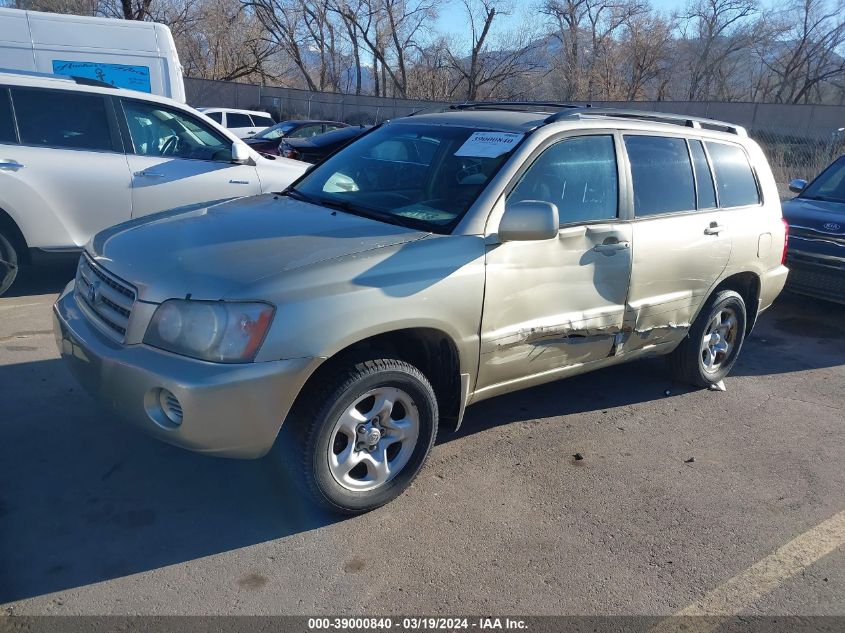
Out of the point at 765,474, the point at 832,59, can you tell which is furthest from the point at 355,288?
the point at 832,59

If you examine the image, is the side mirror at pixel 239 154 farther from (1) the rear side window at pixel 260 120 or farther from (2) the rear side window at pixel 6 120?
(1) the rear side window at pixel 260 120

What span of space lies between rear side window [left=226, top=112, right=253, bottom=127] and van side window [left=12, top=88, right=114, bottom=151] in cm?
1387

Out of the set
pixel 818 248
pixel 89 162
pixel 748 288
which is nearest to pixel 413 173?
pixel 748 288

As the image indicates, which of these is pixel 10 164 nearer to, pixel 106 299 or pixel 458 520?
pixel 106 299

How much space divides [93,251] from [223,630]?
6.52ft

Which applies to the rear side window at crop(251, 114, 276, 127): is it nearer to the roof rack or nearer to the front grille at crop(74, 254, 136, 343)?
the roof rack

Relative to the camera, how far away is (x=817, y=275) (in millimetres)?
7195

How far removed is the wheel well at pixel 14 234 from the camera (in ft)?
19.3

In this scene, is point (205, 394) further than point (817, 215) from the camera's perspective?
No

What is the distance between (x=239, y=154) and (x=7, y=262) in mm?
2157

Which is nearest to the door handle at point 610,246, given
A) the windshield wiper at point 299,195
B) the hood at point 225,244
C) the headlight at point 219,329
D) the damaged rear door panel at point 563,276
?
the damaged rear door panel at point 563,276

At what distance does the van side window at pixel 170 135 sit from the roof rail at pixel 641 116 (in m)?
3.68

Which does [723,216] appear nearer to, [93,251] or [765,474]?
[765,474]

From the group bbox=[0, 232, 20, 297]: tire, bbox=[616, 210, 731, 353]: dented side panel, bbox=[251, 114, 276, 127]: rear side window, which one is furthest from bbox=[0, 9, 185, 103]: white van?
bbox=[251, 114, 276, 127]: rear side window
